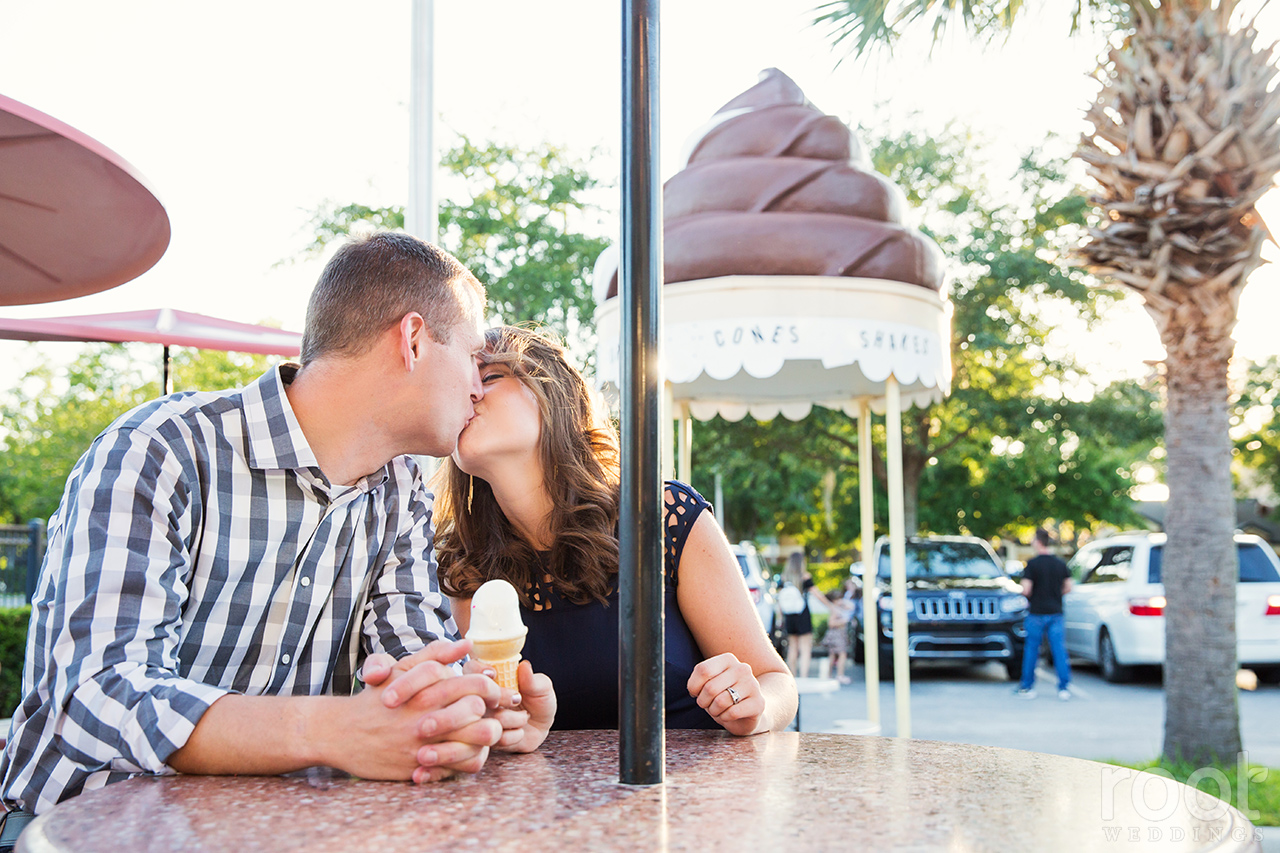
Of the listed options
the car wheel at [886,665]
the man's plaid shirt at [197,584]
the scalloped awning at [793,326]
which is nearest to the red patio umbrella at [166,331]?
the scalloped awning at [793,326]

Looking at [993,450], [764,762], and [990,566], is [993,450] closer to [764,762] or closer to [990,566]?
[990,566]

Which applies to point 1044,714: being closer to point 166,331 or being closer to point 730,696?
point 166,331

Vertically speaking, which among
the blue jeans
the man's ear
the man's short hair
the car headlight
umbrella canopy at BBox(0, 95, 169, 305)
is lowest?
the blue jeans

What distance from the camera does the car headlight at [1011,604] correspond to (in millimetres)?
11891

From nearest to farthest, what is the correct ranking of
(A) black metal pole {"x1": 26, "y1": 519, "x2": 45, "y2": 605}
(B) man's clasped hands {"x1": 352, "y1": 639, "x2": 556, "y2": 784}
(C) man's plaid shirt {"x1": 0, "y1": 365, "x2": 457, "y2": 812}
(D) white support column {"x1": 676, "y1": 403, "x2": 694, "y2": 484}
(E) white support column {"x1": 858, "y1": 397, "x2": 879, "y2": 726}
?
(B) man's clasped hands {"x1": 352, "y1": 639, "x2": 556, "y2": 784}, (C) man's plaid shirt {"x1": 0, "y1": 365, "x2": 457, "y2": 812}, (E) white support column {"x1": 858, "y1": 397, "x2": 879, "y2": 726}, (D) white support column {"x1": 676, "y1": 403, "x2": 694, "y2": 484}, (A) black metal pole {"x1": 26, "y1": 519, "x2": 45, "y2": 605}

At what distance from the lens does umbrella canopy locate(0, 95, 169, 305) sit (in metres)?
2.40

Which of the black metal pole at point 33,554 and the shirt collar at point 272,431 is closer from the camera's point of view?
the shirt collar at point 272,431

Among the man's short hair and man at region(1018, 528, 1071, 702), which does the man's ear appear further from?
man at region(1018, 528, 1071, 702)

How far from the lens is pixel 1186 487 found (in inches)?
233

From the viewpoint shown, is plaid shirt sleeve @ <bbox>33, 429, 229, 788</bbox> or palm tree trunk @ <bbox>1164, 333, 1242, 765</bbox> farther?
palm tree trunk @ <bbox>1164, 333, 1242, 765</bbox>

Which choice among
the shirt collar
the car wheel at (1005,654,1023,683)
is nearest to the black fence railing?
the car wheel at (1005,654,1023,683)

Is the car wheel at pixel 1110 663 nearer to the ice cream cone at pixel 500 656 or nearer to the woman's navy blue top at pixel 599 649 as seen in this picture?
the woman's navy blue top at pixel 599 649

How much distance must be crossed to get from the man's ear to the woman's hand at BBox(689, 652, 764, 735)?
0.83 m

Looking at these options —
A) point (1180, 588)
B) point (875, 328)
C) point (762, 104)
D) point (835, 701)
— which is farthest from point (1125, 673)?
point (762, 104)
